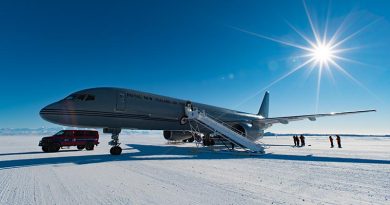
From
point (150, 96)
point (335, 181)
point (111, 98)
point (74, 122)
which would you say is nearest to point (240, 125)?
point (150, 96)

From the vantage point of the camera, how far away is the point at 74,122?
567 inches

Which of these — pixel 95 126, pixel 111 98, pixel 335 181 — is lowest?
pixel 335 181

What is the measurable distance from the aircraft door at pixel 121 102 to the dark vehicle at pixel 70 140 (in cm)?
859

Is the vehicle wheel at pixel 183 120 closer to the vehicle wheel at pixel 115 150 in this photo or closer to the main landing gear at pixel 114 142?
the main landing gear at pixel 114 142

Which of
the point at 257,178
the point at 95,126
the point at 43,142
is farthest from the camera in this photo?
the point at 43,142

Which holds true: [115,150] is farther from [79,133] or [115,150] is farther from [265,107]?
[265,107]

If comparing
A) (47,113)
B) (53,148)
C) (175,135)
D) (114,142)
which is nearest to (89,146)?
(53,148)

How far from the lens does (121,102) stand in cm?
1630

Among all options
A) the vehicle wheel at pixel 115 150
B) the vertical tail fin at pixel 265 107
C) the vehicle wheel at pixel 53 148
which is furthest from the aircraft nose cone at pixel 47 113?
the vertical tail fin at pixel 265 107

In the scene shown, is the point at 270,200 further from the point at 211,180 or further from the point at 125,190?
the point at 125,190

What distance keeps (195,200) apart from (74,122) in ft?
37.4

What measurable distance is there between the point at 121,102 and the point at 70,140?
9.37 meters

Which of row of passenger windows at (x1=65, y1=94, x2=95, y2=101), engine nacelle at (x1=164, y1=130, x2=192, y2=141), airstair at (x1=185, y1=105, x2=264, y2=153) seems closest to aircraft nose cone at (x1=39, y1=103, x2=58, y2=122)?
row of passenger windows at (x1=65, y1=94, x2=95, y2=101)

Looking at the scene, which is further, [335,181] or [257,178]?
[257,178]
